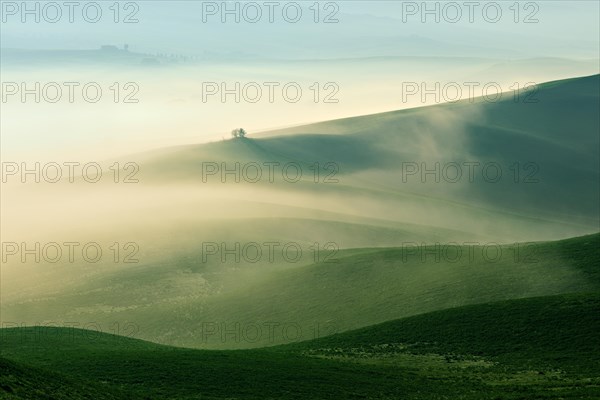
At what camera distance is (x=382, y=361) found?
2569 inches

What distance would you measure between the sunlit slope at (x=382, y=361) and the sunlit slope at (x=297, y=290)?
1620cm

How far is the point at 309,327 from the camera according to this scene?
96.1m

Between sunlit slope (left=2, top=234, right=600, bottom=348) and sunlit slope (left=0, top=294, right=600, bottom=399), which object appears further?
sunlit slope (left=2, top=234, right=600, bottom=348)

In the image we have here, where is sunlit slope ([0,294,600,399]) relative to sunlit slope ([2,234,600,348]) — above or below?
below

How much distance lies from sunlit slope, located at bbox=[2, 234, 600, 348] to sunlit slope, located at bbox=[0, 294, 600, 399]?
53.1 ft

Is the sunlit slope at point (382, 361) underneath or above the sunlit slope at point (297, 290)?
underneath

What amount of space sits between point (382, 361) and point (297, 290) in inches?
1777

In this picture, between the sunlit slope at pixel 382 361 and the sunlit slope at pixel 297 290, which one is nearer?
the sunlit slope at pixel 382 361

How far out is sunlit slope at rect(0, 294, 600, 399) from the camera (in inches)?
2084

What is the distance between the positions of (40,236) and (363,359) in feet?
348

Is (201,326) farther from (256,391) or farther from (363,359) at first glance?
(256,391)

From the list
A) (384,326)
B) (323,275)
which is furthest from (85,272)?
(384,326)

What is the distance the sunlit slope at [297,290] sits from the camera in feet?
306

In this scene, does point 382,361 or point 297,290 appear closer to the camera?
point 382,361
